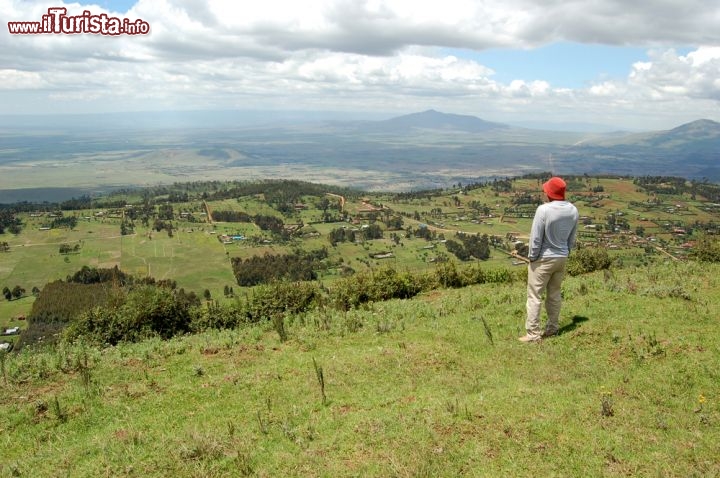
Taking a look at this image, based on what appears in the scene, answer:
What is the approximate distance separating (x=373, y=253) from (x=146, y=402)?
307 ft

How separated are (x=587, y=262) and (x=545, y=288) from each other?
16380 millimetres

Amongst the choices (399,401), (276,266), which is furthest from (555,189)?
(276,266)

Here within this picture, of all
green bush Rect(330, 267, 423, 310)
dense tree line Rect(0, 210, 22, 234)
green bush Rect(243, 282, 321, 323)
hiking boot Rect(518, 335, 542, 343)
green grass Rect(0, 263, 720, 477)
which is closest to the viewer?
green grass Rect(0, 263, 720, 477)

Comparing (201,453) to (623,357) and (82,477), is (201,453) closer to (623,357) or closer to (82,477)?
(82,477)

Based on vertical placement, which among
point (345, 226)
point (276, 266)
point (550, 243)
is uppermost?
point (550, 243)

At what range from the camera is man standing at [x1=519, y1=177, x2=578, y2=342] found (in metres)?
9.17

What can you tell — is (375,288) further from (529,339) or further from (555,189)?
(555,189)

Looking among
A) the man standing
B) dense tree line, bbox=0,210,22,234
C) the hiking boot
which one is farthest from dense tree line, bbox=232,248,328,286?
the man standing

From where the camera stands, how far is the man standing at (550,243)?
30.1 feet

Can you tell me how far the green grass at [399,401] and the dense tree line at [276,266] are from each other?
68.2 metres

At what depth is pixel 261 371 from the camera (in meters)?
9.66

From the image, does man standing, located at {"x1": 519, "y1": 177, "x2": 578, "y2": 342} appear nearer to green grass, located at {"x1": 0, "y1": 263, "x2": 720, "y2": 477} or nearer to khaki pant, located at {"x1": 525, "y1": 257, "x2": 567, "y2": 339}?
khaki pant, located at {"x1": 525, "y1": 257, "x2": 567, "y2": 339}

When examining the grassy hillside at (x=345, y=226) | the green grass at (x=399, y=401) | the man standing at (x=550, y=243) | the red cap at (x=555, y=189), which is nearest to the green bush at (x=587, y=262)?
the green grass at (x=399, y=401)

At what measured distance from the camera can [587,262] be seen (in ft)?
80.1
